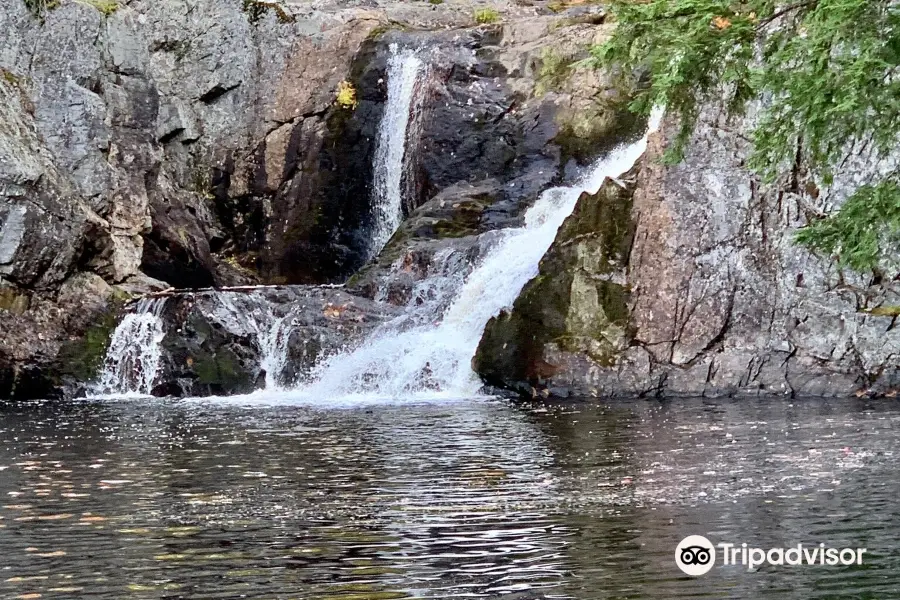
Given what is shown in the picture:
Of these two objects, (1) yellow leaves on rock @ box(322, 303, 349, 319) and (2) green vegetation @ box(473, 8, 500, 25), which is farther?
(2) green vegetation @ box(473, 8, 500, 25)

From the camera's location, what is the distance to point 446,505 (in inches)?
466

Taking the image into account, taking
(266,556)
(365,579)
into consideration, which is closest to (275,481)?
(266,556)

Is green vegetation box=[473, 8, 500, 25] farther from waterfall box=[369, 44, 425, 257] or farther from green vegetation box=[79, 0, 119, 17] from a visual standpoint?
green vegetation box=[79, 0, 119, 17]

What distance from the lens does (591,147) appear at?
3116 centimetres

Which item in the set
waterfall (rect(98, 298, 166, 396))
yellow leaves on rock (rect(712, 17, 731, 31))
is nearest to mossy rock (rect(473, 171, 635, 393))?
waterfall (rect(98, 298, 166, 396))

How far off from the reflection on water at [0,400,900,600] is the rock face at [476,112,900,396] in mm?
3192

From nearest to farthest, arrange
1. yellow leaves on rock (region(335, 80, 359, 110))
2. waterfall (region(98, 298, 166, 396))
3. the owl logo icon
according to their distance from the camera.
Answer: the owl logo icon
waterfall (region(98, 298, 166, 396))
yellow leaves on rock (region(335, 80, 359, 110))

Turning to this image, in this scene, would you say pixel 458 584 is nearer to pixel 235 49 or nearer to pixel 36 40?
pixel 36 40

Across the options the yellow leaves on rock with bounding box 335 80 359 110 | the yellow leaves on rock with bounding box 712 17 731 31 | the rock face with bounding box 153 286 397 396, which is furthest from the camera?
the yellow leaves on rock with bounding box 335 80 359 110

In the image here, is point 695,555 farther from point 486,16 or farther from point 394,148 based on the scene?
point 486,16

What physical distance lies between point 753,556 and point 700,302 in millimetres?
14800

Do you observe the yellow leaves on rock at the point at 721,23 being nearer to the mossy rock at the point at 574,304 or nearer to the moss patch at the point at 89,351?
the mossy rock at the point at 574,304

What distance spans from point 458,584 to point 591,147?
924 inches

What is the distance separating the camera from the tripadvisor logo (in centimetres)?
899
